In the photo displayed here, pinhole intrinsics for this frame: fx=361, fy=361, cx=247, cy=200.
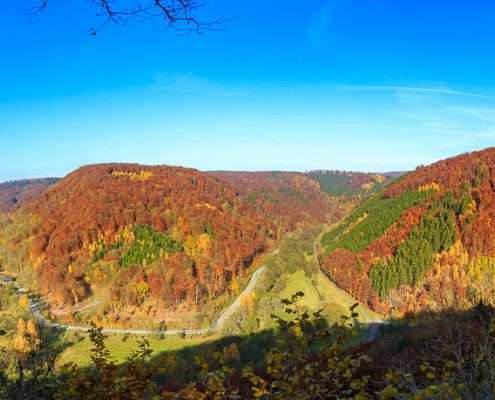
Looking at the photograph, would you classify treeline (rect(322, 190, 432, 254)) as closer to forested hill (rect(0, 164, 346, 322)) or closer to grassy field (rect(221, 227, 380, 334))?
grassy field (rect(221, 227, 380, 334))

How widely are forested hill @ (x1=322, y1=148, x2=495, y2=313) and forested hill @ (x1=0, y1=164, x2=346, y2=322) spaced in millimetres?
36536

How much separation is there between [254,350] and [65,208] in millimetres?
127931

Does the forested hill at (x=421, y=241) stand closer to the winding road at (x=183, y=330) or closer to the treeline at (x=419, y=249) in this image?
the treeline at (x=419, y=249)

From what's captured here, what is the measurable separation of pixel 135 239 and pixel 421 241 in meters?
95.7

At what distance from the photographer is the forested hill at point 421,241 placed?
257ft

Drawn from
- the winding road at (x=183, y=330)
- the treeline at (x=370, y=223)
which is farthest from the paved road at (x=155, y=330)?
the treeline at (x=370, y=223)

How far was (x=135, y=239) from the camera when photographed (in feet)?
440

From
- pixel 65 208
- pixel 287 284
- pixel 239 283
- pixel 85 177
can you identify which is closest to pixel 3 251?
pixel 65 208

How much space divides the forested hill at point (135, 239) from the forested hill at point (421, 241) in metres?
36.5

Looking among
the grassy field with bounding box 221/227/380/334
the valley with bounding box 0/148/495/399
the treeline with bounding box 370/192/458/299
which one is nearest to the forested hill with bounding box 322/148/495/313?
the treeline with bounding box 370/192/458/299

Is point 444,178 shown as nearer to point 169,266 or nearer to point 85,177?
point 169,266

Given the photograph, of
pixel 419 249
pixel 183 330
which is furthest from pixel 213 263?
pixel 419 249

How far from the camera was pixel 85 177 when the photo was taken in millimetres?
181375

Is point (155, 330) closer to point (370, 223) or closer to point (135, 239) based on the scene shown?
point (135, 239)
